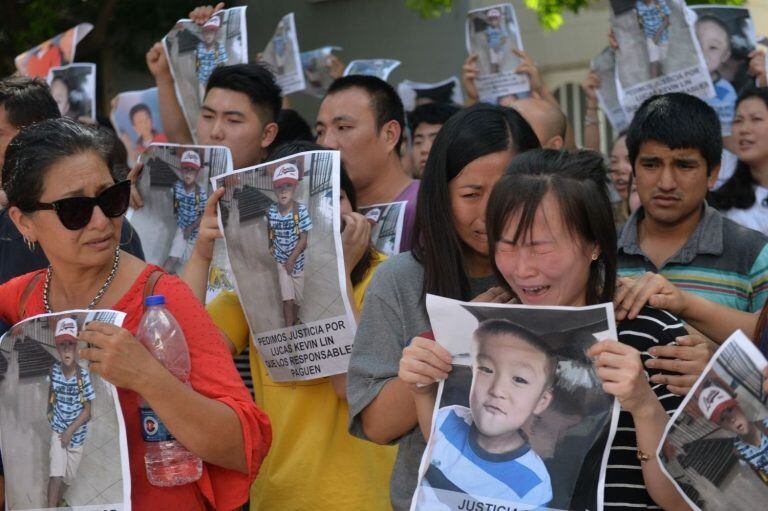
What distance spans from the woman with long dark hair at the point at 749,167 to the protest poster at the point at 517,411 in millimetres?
2759

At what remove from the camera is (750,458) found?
2.33 m

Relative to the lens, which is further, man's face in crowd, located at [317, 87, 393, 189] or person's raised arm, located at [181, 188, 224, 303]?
man's face in crowd, located at [317, 87, 393, 189]

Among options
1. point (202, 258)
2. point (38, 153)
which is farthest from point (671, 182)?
point (38, 153)

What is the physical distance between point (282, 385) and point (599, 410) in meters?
1.46

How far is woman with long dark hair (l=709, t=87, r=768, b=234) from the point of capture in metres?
5.15

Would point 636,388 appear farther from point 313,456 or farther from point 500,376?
point 313,456

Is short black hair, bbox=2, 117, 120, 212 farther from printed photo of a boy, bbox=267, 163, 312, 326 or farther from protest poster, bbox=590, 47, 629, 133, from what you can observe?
protest poster, bbox=590, 47, 629, 133

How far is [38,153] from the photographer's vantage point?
10.5 feet

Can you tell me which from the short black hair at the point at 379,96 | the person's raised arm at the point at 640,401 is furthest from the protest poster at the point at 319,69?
the person's raised arm at the point at 640,401

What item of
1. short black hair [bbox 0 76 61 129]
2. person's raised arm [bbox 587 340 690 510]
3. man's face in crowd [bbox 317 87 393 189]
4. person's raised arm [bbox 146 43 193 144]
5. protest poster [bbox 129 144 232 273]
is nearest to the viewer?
person's raised arm [bbox 587 340 690 510]

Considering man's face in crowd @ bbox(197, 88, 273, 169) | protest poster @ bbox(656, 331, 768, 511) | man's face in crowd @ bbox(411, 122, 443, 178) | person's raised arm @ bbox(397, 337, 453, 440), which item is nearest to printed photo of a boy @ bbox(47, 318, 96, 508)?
person's raised arm @ bbox(397, 337, 453, 440)

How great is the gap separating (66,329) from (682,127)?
213 cm

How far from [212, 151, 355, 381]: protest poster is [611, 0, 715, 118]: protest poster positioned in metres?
2.25

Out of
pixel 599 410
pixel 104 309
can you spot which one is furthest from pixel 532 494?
pixel 104 309
